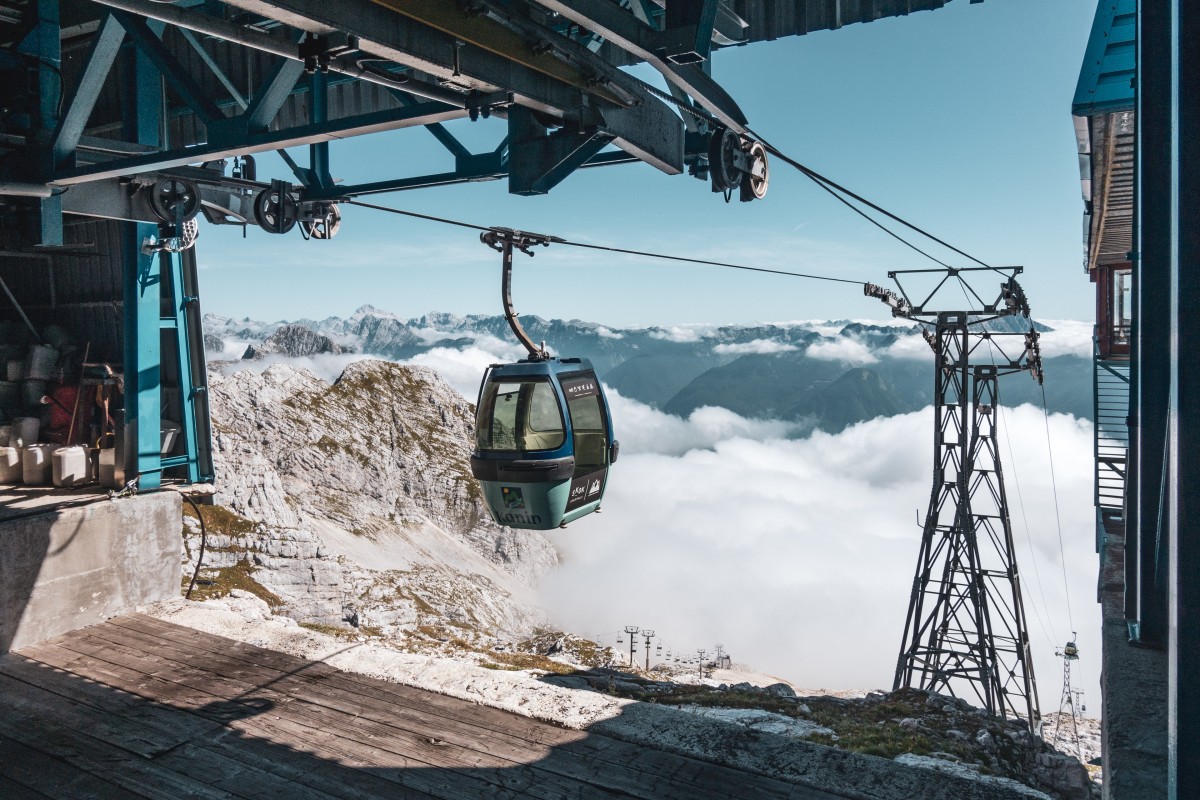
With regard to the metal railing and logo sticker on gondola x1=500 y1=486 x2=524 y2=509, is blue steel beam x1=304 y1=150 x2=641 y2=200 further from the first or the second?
the metal railing

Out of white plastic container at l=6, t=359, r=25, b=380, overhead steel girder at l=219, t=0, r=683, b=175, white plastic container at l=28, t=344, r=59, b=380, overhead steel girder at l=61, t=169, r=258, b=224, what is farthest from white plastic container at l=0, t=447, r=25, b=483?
overhead steel girder at l=219, t=0, r=683, b=175

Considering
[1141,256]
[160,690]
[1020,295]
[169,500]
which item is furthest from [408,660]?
[1020,295]

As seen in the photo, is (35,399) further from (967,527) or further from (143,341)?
(967,527)

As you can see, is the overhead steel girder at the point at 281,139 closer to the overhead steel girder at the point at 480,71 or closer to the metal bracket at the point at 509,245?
the overhead steel girder at the point at 480,71

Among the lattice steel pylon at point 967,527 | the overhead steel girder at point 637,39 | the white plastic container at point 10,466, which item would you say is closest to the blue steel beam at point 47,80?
the white plastic container at point 10,466

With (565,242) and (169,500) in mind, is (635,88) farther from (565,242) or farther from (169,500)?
(169,500)
